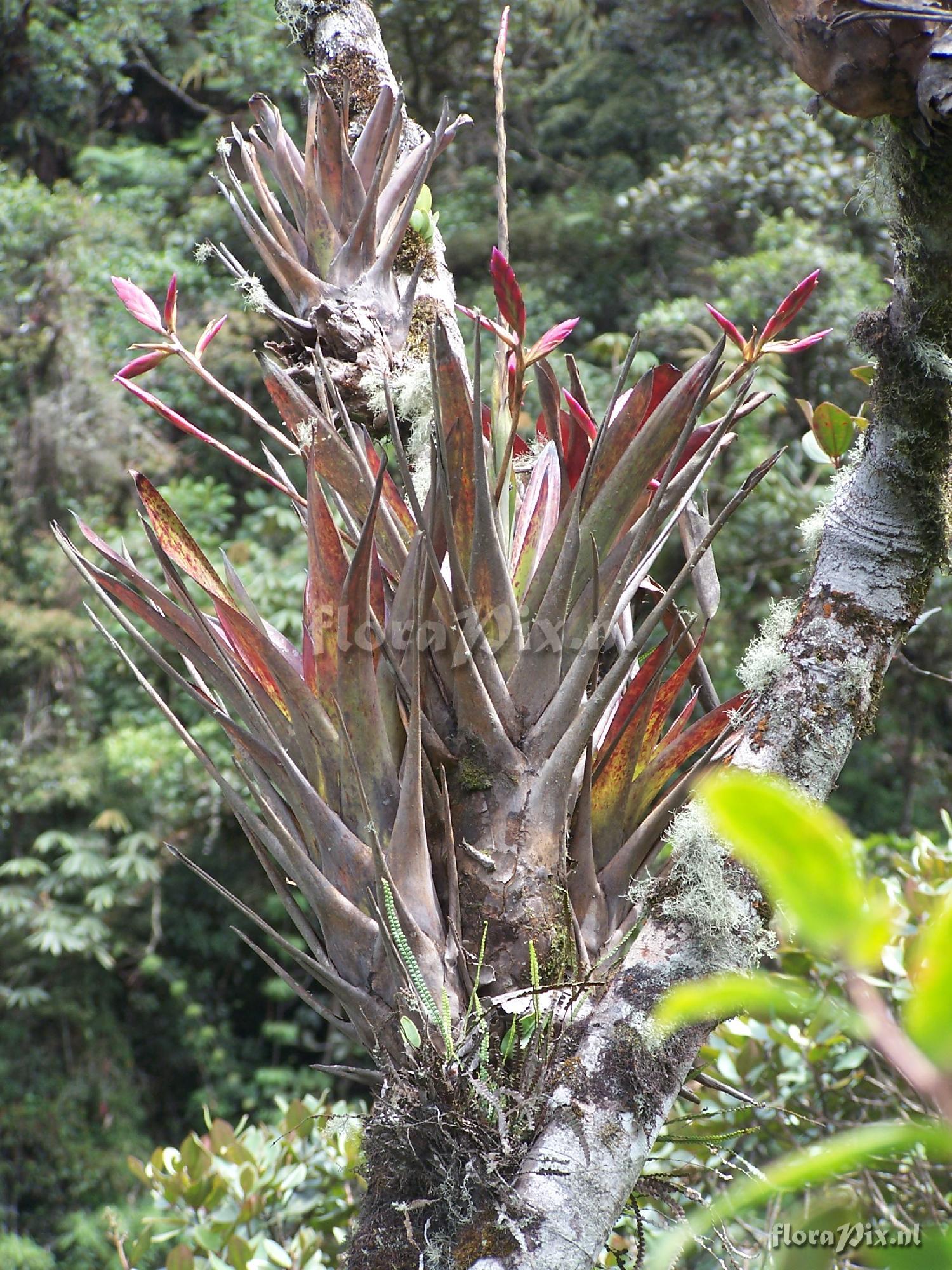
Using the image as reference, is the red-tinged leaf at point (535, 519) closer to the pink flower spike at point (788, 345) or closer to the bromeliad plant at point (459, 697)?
the bromeliad plant at point (459, 697)

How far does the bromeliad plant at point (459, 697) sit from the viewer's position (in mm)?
621

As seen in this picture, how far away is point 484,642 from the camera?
65 cm

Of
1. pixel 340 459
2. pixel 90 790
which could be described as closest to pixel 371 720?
pixel 340 459

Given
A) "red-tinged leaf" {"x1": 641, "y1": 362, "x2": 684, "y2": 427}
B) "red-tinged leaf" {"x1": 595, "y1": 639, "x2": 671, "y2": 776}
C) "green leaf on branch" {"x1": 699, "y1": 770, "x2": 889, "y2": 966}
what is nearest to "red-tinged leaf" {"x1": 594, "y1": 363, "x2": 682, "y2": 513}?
"red-tinged leaf" {"x1": 641, "y1": 362, "x2": 684, "y2": 427}

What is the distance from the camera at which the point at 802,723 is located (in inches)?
25.0

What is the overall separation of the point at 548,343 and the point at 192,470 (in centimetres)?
451

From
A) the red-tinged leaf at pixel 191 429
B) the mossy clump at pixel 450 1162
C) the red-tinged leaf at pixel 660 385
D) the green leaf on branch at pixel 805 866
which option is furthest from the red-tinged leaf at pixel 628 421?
the green leaf on branch at pixel 805 866

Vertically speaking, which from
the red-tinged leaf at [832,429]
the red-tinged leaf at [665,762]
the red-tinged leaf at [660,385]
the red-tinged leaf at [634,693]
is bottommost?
the red-tinged leaf at [665,762]

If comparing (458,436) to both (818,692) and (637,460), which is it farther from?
(818,692)

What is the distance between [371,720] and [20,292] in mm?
4844

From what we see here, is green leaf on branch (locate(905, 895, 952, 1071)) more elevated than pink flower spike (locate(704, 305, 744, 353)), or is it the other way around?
pink flower spike (locate(704, 305, 744, 353))

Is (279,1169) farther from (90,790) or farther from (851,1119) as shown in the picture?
(90,790)

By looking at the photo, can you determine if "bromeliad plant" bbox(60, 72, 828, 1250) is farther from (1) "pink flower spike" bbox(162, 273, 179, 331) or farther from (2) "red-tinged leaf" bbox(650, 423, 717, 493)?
Result: (1) "pink flower spike" bbox(162, 273, 179, 331)

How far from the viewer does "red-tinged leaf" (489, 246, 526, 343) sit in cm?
71
